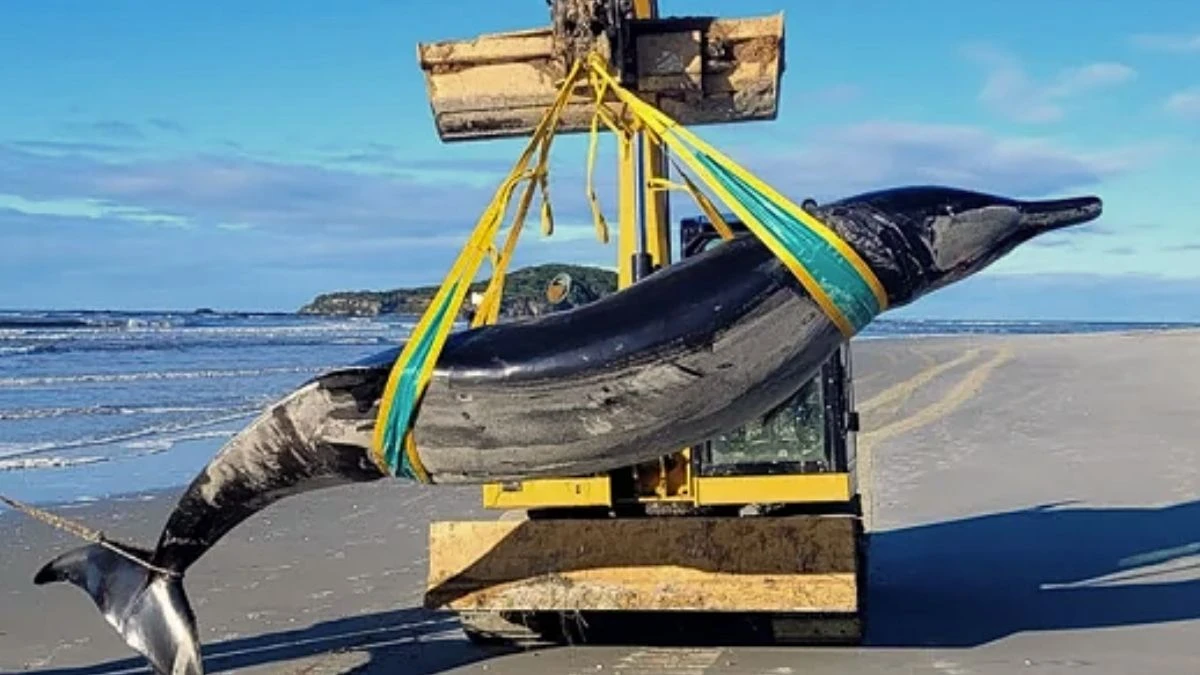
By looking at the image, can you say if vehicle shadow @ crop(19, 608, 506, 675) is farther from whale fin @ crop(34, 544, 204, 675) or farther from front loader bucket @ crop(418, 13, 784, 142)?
front loader bucket @ crop(418, 13, 784, 142)

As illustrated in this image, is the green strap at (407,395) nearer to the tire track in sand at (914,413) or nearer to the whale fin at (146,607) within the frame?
the whale fin at (146,607)

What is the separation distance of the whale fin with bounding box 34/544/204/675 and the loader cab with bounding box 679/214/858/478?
2537 millimetres

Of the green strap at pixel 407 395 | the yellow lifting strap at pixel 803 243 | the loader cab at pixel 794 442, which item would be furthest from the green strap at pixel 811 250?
the loader cab at pixel 794 442

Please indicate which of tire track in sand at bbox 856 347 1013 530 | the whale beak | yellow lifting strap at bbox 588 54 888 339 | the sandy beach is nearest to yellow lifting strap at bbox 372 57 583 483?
yellow lifting strap at bbox 588 54 888 339

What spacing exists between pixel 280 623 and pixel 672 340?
4423 millimetres

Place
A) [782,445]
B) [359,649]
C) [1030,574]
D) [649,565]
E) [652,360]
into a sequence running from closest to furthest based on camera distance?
[652,360] → [649,565] → [782,445] → [359,649] → [1030,574]

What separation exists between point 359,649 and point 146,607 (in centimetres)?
188

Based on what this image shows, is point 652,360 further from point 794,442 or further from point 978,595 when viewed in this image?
point 978,595

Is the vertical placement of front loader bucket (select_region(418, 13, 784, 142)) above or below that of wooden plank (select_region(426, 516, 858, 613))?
above

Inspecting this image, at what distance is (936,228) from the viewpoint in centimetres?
551

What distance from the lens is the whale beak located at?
17.9 ft

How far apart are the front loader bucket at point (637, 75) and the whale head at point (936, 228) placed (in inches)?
56.5

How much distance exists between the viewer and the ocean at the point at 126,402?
54.3 ft

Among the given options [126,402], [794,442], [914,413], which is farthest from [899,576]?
[126,402]
